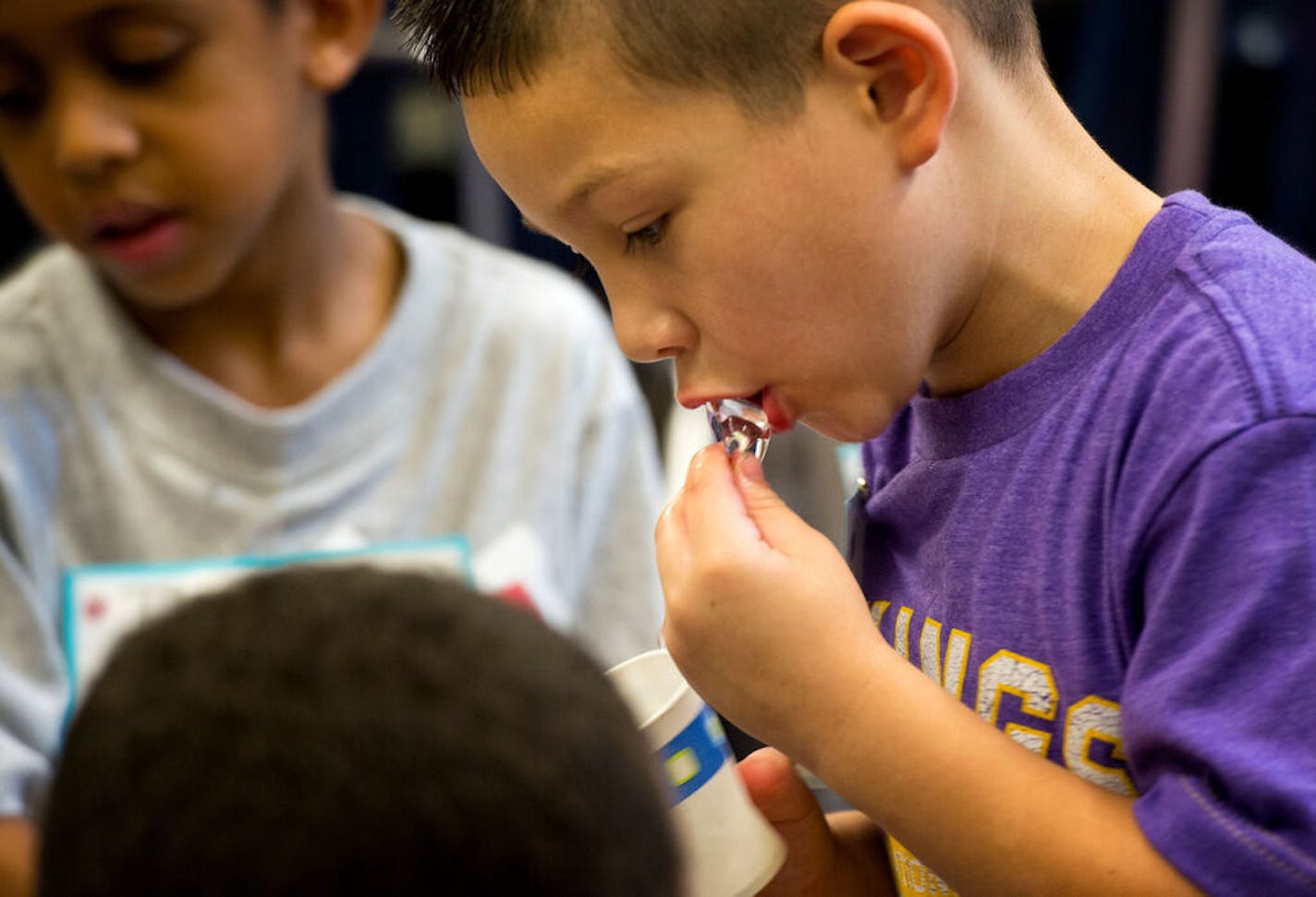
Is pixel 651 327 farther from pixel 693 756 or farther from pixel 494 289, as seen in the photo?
pixel 494 289

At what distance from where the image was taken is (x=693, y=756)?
0.72m

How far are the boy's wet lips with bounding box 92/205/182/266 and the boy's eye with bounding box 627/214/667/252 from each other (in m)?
0.73

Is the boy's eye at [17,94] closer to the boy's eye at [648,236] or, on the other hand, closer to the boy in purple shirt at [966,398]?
the boy in purple shirt at [966,398]

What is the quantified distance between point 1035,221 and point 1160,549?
0.21 metres

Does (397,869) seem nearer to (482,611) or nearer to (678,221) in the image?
(482,611)

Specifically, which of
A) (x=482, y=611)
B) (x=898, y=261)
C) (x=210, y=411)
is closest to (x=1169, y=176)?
(x=210, y=411)

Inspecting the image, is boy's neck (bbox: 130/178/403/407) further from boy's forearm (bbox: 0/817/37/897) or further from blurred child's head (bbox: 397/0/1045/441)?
blurred child's head (bbox: 397/0/1045/441)

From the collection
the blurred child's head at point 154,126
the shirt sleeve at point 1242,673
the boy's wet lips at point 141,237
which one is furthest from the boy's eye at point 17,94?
the shirt sleeve at point 1242,673

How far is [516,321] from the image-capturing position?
1.55m

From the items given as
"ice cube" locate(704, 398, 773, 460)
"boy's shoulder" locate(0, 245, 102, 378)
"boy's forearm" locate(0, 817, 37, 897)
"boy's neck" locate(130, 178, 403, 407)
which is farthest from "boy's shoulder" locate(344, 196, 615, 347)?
"ice cube" locate(704, 398, 773, 460)

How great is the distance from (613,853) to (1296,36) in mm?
3480

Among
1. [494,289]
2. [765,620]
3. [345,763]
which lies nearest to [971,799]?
[765,620]

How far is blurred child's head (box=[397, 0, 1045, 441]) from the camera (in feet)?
Result: 2.26

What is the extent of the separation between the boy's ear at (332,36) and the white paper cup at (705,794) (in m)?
0.89
